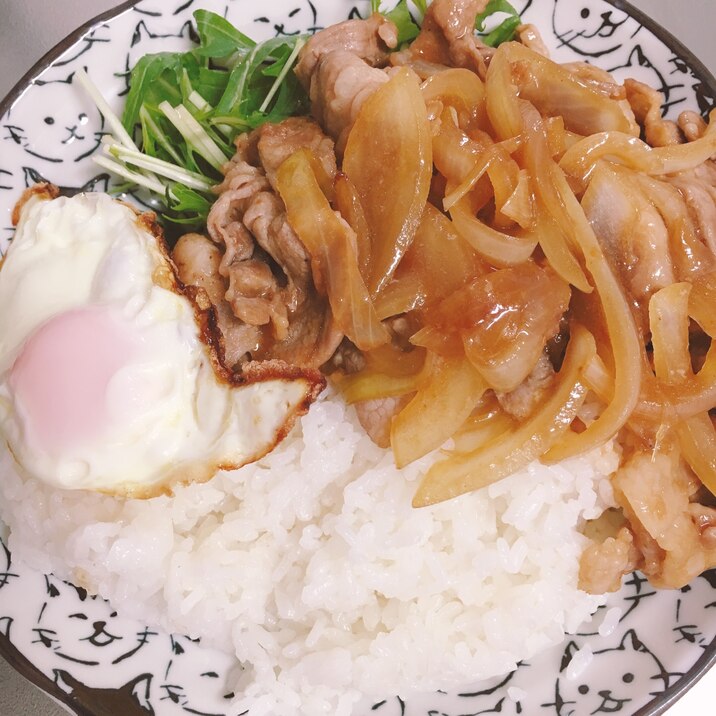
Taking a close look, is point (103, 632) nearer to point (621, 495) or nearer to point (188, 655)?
point (188, 655)

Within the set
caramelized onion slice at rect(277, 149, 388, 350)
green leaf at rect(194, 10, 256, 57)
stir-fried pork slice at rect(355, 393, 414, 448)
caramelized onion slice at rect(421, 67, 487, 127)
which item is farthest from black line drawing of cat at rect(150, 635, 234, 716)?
green leaf at rect(194, 10, 256, 57)

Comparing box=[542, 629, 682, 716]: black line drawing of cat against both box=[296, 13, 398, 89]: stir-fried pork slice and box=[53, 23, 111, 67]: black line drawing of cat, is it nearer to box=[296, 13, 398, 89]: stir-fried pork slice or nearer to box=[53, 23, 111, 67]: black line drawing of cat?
box=[296, 13, 398, 89]: stir-fried pork slice

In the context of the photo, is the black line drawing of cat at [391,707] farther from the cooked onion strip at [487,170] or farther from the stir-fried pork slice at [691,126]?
the stir-fried pork slice at [691,126]

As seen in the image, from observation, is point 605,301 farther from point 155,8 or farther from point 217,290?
point 155,8

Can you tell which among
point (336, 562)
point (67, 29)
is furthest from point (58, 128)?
point (336, 562)

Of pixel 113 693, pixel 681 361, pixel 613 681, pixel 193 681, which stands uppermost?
pixel 681 361

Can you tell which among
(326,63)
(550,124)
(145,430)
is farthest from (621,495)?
(326,63)

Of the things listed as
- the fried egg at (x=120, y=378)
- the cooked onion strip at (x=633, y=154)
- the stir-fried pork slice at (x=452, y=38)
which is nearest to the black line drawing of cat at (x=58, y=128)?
the fried egg at (x=120, y=378)
